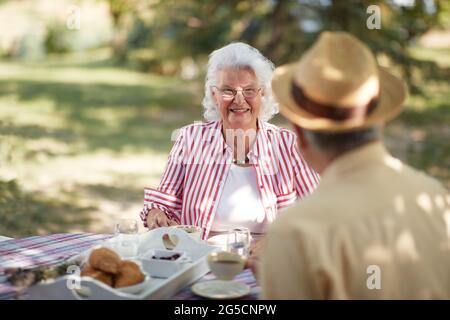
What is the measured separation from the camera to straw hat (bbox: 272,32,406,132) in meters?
1.82

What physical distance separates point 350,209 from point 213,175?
1747mm

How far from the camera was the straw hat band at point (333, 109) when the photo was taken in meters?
1.82

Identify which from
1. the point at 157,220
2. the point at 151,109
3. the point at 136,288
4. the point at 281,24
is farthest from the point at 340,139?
the point at 151,109

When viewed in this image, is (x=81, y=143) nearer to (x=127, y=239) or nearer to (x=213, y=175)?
(x=213, y=175)

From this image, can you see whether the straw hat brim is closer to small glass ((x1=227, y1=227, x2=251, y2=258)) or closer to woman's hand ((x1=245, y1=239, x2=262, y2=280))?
woman's hand ((x1=245, y1=239, x2=262, y2=280))

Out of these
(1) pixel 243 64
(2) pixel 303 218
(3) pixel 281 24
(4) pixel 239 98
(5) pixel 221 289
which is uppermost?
(3) pixel 281 24

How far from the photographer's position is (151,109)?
14.4m

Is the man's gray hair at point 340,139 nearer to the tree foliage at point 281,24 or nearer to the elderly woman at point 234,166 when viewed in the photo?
the elderly woman at point 234,166

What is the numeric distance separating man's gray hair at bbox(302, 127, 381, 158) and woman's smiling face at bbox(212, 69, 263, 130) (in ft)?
5.24

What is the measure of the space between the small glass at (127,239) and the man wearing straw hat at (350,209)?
3.05 ft

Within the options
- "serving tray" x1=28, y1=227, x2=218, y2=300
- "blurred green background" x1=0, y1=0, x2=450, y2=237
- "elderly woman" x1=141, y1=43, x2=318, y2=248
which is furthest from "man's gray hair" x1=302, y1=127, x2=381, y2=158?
"blurred green background" x1=0, y1=0, x2=450, y2=237
